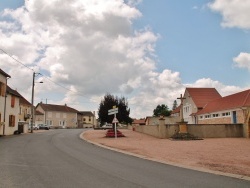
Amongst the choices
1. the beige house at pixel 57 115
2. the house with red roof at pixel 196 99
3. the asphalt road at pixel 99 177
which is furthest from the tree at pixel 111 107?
the beige house at pixel 57 115

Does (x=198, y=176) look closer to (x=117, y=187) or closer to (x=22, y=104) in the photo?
(x=117, y=187)

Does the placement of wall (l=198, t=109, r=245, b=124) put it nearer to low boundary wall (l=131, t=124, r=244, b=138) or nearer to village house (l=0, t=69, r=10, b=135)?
low boundary wall (l=131, t=124, r=244, b=138)

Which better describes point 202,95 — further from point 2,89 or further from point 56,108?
point 56,108

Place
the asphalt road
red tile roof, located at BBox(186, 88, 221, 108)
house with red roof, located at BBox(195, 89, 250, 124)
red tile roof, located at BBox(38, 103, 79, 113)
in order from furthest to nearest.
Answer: red tile roof, located at BBox(38, 103, 79, 113) → red tile roof, located at BBox(186, 88, 221, 108) → house with red roof, located at BBox(195, 89, 250, 124) → the asphalt road

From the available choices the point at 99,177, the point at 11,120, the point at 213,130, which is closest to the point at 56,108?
the point at 11,120

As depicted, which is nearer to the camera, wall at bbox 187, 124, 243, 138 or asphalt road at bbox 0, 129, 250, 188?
asphalt road at bbox 0, 129, 250, 188

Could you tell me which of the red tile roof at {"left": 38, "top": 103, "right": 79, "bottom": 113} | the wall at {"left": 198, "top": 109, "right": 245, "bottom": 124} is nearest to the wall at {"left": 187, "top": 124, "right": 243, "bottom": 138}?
the wall at {"left": 198, "top": 109, "right": 245, "bottom": 124}

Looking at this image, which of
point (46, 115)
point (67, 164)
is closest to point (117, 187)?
point (67, 164)

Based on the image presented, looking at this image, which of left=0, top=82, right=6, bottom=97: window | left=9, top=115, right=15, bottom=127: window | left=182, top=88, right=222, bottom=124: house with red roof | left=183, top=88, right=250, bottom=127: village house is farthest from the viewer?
left=182, top=88, right=222, bottom=124: house with red roof

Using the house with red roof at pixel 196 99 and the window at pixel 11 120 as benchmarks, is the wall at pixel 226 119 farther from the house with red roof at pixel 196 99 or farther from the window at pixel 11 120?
the window at pixel 11 120

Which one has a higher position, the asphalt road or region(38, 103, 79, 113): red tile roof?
region(38, 103, 79, 113): red tile roof

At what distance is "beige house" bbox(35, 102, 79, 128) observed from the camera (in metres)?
93.8

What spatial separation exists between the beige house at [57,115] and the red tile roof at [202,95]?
4902 centimetres

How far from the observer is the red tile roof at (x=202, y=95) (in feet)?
182
